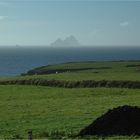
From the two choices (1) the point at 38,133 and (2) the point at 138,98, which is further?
(2) the point at 138,98

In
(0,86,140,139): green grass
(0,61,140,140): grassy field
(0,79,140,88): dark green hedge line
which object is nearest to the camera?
(0,61,140,140): grassy field

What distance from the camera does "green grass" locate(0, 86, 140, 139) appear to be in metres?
30.7

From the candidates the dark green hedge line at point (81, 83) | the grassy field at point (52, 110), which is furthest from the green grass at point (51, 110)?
the dark green hedge line at point (81, 83)

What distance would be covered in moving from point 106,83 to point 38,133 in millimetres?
38524

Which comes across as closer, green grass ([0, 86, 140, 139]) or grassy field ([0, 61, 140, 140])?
grassy field ([0, 61, 140, 140])

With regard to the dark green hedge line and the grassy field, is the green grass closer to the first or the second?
the grassy field

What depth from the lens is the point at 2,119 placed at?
37062mm

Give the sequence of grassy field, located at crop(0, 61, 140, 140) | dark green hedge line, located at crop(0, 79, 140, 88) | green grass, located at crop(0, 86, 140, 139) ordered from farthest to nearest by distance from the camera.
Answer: dark green hedge line, located at crop(0, 79, 140, 88) < green grass, located at crop(0, 86, 140, 139) < grassy field, located at crop(0, 61, 140, 140)

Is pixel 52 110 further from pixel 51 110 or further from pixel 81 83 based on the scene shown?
pixel 81 83

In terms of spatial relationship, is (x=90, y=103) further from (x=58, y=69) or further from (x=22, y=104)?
(x=58, y=69)

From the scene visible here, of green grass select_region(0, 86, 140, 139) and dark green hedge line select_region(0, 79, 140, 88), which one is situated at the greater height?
dark green hedge line select_region(0, 79, 140, 88)

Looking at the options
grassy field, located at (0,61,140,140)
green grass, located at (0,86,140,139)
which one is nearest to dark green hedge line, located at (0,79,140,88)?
grassy field, located at (0,61,140,140)

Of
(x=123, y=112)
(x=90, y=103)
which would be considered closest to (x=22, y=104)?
(x=90, y=103)

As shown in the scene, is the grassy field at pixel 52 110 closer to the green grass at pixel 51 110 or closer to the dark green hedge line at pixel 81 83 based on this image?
the green grass at pixel 51 110
